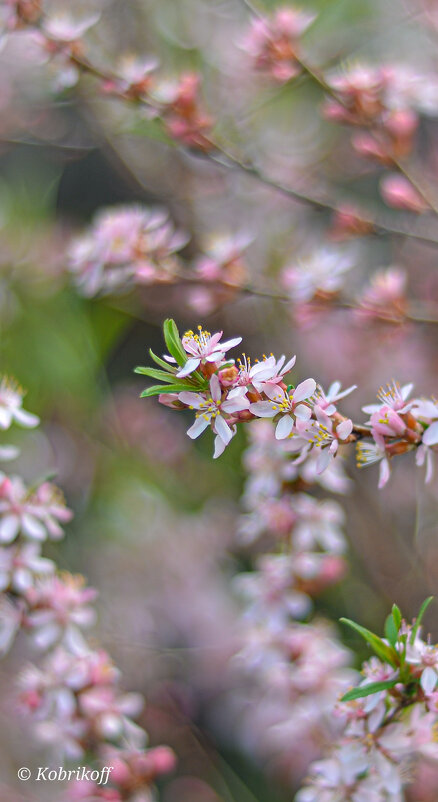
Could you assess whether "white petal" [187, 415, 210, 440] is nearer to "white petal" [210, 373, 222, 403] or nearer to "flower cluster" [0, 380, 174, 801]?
"white petal" [210, 373, 222, 403]

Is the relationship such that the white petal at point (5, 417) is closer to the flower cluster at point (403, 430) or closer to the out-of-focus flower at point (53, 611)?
the out-of-focus flower at point (53, 611)

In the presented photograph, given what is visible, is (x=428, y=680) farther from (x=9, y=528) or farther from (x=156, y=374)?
(x=9, y=528)

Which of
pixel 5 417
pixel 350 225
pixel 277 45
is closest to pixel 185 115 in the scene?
pixel 277 45

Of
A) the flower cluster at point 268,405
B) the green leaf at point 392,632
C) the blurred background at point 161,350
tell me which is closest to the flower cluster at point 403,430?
the flower cluster at point 268,405

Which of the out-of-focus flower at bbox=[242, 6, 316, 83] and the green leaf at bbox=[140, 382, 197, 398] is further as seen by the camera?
the out-of-focus flower at bbox=[242, 6, 316, 83]

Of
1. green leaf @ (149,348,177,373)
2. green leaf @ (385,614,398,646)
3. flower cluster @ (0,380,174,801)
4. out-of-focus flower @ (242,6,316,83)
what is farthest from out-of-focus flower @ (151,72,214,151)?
green leaf @ (385,614,398,646)

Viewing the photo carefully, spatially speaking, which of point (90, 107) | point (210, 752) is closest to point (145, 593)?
point (210, 752)
